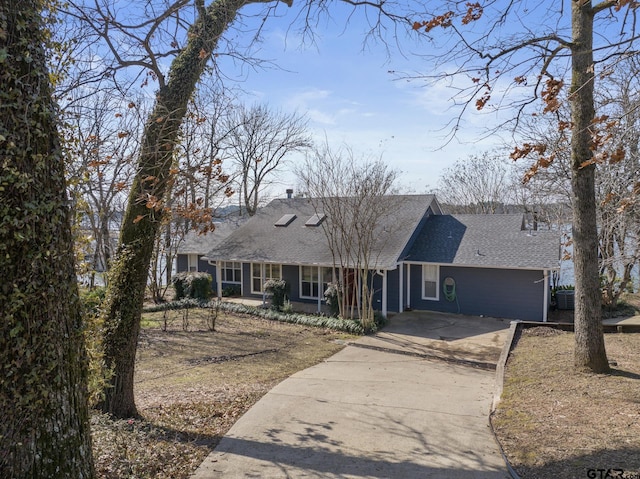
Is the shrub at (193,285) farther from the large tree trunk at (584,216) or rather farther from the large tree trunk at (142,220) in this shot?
the large tree trunk at (584,216)

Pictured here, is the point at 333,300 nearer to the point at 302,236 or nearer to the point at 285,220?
the point at 302,236

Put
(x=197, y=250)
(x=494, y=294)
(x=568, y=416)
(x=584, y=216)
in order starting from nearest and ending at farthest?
(x=568, y=416), (x=584, y=216), (x=494, y=294), (x=197, y=250)

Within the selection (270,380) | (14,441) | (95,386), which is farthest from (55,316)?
(270,380)

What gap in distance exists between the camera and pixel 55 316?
312 centimetres

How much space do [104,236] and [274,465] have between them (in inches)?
695

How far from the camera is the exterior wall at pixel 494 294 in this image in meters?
15.4

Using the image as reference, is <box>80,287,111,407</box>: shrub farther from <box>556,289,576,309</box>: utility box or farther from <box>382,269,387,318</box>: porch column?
<box>556,289,576,309</box>: utility box

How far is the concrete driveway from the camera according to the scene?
4.77 m

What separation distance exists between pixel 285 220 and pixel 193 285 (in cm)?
519

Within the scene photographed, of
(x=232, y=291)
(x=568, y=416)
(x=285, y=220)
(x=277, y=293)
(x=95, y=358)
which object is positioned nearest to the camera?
(x=95, y=358)

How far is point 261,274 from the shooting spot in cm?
2048

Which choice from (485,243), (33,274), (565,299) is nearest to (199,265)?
(485,243)

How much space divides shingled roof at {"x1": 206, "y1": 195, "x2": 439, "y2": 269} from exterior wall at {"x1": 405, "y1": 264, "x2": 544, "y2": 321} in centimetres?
183

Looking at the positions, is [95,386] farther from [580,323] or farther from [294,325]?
[294,325]
